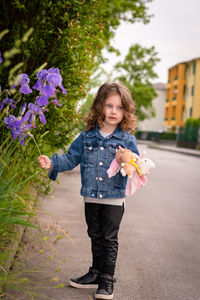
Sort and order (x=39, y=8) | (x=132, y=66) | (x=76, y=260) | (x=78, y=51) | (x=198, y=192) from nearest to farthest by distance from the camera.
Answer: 1. (x=76, y=260)
2. (x=39, y=8)
3. (x=78, y=51)
4. (x=198, y=192)
5. (x=132, y=66)

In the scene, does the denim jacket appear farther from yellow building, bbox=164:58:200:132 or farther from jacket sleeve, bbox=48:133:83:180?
yellow building, bbox=164:58:200:132

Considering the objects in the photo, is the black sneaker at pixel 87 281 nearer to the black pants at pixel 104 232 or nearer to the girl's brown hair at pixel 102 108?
the black pants at pixel 104 232

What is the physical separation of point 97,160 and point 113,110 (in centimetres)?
42

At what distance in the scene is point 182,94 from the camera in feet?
183

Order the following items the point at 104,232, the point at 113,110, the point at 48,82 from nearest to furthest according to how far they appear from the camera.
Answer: the point at 48,82
the point at 104,232
the point at 113,110

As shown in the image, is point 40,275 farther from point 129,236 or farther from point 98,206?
point 129,236

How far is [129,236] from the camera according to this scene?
4.54 meters

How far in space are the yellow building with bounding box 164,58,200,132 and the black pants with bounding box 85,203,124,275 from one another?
48923 mm

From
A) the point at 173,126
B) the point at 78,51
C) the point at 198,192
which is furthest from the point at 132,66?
the point at 78,51

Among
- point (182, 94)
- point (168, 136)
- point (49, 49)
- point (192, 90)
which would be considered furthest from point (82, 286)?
point (182, 94)

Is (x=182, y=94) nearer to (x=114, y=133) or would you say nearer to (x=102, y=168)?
(x=114, y=133)

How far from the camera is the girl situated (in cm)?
292

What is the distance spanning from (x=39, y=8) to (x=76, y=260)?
104 inches

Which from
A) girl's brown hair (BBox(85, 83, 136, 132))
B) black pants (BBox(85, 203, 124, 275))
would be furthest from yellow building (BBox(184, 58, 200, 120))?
black pants (BBox(85, 203, 124, 275))
